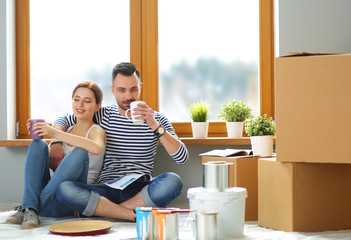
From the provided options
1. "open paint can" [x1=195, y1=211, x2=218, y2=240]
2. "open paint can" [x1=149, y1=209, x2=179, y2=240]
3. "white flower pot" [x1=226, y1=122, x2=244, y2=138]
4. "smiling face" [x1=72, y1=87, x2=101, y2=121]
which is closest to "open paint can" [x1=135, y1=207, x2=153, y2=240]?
"open paint can" [x1=149, y1=209, x2=179, y2=240]

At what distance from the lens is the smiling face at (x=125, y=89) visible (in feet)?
7.54

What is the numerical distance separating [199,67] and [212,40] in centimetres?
19

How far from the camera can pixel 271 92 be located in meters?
2.80

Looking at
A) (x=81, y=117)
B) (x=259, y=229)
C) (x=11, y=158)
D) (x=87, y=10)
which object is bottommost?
(x=259, y=229)

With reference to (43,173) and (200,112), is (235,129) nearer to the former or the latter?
(200,112)

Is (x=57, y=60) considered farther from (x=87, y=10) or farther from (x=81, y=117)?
(x=81, y=117)

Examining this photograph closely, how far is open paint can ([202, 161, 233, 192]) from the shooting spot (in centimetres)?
177

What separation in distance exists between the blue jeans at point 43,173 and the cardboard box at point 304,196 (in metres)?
0.83

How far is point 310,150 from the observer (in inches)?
70.8

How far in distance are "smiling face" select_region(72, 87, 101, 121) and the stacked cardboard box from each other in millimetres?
915

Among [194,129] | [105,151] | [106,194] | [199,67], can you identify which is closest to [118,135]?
[105,151]

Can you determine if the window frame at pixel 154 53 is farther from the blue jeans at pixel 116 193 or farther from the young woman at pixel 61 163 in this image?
the blue jeans at pixel 116 193

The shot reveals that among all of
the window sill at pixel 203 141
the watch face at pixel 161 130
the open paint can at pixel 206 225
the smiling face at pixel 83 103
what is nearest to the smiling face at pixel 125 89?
the smiling face at pixel 83 103

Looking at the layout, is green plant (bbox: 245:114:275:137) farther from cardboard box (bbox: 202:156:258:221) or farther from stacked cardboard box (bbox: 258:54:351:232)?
stacked cardboard box (bbox: 258:54:351:232)
